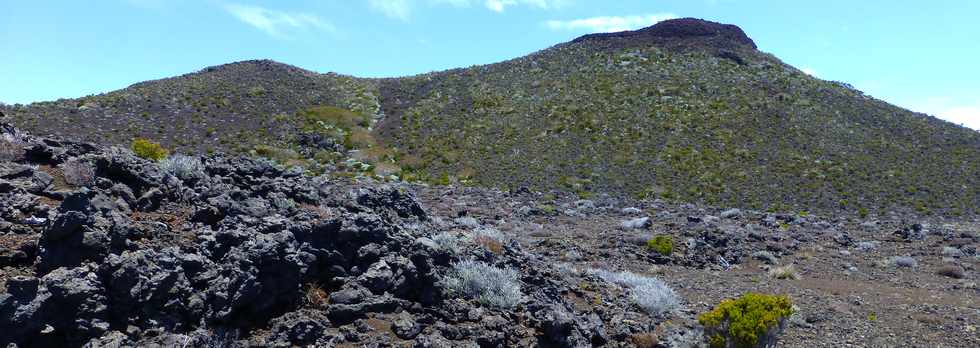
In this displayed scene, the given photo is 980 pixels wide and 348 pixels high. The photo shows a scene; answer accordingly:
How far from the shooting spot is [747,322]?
26.4 feet

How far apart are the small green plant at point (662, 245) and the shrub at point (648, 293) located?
157 inches

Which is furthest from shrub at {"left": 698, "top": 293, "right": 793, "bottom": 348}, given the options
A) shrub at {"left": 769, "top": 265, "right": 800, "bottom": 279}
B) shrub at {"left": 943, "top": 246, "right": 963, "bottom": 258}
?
shrub at {"left": 943, "top": 246, "right": 963, "bottom": 258}

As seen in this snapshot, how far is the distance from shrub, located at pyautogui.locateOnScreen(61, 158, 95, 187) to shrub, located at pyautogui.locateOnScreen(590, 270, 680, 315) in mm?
8091

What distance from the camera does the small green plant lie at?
15.7 meters

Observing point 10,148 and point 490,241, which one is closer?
point 10,148

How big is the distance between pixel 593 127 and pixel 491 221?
24649 mm

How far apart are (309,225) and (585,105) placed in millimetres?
39796

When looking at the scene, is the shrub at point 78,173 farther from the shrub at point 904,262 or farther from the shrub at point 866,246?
the shrub at point 866,246

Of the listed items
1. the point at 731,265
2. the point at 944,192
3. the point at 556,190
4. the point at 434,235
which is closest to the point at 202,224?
the point at 434,235

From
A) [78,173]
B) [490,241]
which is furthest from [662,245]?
[78,173]

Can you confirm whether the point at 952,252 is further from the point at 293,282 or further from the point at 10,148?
the point at 10,148

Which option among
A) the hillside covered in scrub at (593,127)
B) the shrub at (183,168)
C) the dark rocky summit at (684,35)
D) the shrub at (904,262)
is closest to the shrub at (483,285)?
the shrub at (183,168)

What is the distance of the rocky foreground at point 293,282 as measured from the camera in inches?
234

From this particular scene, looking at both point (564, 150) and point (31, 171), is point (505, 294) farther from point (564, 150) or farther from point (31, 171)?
point (564, 150)
